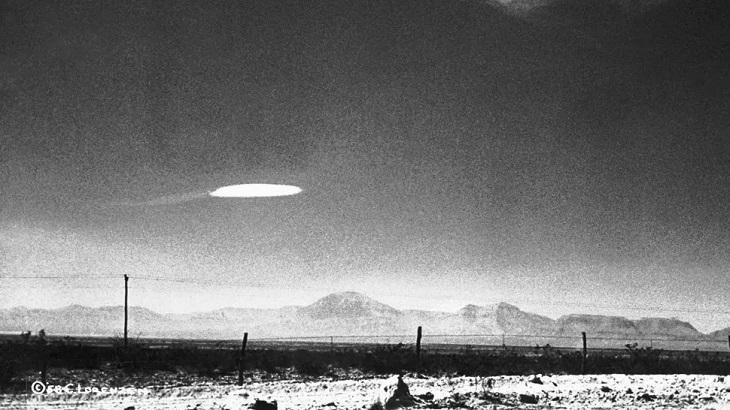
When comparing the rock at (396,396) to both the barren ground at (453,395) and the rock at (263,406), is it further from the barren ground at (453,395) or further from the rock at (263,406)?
the rock at (263,406)

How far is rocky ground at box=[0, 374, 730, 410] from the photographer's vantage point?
47.8 ft

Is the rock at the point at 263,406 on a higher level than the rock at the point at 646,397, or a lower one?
higher

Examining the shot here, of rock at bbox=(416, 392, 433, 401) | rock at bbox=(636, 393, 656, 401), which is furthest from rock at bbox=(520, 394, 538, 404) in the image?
rock at bbox=(636, 393, 656, 401)

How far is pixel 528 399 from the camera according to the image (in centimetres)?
1664

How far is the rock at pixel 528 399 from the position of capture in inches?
650

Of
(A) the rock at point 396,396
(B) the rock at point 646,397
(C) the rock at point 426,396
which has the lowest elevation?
(B) the rock at point 646,397

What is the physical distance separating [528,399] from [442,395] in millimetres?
2093

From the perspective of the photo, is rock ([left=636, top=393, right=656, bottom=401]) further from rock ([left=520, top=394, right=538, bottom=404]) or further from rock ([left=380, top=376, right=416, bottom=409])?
rock ([left=380, top=376, right=416, bottom=409])

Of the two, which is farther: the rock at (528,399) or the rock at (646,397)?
the rock at (646,397)

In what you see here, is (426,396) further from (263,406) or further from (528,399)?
(263,406)

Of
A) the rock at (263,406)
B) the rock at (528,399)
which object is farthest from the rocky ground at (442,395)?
the rock at (263,406)

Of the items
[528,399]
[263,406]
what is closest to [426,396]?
[528,399]

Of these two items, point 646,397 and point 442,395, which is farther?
point 646,397

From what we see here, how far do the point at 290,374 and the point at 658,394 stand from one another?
44.4ft
